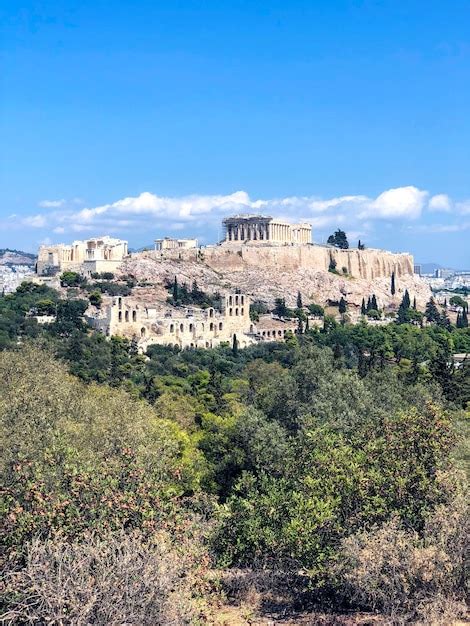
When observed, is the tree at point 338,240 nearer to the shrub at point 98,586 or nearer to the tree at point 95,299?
the tree at point 95,299

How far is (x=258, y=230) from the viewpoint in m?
102

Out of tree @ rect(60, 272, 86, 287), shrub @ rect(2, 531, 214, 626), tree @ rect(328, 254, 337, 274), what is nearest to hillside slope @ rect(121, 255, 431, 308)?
tree @ rect(328, 254, 337, 274)

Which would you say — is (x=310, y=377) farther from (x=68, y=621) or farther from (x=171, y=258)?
(x=171, y=258)

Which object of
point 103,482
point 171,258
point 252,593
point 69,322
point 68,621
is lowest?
point 252,593

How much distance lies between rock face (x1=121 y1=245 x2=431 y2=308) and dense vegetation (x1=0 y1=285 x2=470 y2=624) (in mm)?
54155

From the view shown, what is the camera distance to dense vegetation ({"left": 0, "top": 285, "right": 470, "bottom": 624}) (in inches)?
477

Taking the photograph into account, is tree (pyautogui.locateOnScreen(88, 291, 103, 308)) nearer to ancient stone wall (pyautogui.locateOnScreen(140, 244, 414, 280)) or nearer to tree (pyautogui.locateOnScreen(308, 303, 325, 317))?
ancient stone wall (pyautogui.locateOnScreen(140, 244, 414, 280))

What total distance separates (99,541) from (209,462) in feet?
42.3

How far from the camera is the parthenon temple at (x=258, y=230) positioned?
102m

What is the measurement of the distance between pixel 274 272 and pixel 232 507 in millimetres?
74949

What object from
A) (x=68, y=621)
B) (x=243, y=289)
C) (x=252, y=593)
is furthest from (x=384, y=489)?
(x=243, y=289)

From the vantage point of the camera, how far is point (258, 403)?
29.7 metres

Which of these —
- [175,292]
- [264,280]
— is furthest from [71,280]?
[264,280]

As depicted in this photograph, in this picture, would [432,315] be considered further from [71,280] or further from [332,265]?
[71,280]
